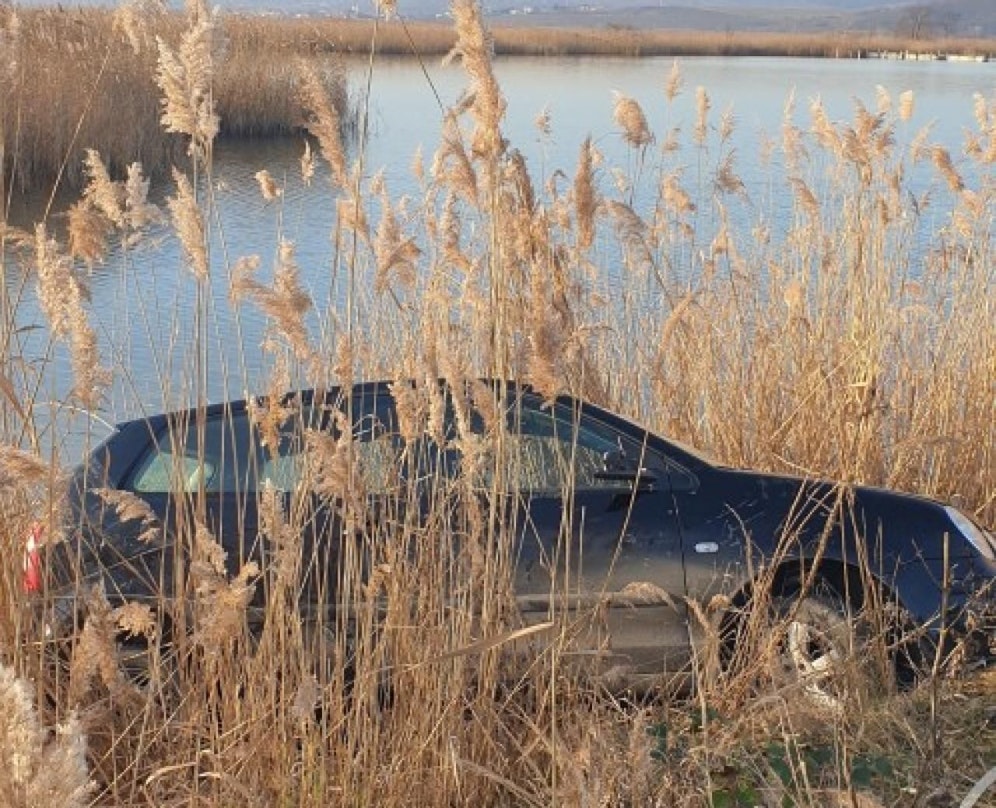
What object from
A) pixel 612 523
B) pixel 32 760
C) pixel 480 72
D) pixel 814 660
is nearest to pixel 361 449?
pixel 612 523

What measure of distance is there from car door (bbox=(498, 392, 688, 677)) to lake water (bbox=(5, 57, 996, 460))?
862mm

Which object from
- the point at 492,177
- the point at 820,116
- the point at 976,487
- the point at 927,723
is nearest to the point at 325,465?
the point at 492,177

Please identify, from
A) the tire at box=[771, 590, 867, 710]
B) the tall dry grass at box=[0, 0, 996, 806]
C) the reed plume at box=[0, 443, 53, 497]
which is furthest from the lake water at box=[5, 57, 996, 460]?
the tire at box=[771, 590, 867, 710]

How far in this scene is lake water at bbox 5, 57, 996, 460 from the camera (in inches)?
327

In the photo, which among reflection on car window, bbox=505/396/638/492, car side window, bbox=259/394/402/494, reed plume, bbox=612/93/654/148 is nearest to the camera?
car side window, bbox=259/394/402/494

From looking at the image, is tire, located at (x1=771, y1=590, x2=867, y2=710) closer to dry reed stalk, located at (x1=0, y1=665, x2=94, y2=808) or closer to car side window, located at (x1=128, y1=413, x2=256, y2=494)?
car side window, located at (x1=128, y1=413, x2=256, y2=494)

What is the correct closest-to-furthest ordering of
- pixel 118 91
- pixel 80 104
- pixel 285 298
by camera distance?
1. pixel 285 298
2. pixel 80 104
3. pixel 118 91

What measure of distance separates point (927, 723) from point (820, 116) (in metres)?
4.34

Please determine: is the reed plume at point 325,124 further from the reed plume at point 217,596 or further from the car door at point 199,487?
the reed plume at point 217,596

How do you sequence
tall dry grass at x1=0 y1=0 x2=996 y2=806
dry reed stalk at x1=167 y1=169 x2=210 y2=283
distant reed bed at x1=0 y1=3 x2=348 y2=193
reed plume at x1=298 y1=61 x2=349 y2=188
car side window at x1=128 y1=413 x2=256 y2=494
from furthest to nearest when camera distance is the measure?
distant reed bed at x1=0 y1=3 x2=348 y2=193
car side window at x1=128 y1=413 x2=256 y2=494
reed plume at x1=298 y1=61 x2=349 y2=188
dry reed stalk at x1=167 y1=169 x2=210 y2=283
tall dry grass at x1=0 y1=0 x2=996 y2=806

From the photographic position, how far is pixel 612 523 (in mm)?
5250

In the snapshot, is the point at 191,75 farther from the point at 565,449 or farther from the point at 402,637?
the point at 565,449

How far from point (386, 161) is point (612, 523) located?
14.9 m

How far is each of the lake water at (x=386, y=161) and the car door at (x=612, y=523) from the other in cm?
86
